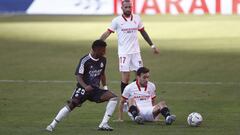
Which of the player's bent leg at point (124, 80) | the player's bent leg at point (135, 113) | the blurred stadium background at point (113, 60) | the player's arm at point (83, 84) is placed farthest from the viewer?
the player's bent leg at point (124, 80)

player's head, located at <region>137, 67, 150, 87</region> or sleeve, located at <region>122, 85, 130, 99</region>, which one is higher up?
player's head, located at <region>137, 67, 150, 87</region>

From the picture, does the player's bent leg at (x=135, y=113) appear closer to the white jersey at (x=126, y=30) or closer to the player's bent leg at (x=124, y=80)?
the player's bent leg at (x=124, y=80)

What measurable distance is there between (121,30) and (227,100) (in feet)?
10.9

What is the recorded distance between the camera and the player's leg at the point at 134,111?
15.2 metres

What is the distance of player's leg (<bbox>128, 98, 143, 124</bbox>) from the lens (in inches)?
599

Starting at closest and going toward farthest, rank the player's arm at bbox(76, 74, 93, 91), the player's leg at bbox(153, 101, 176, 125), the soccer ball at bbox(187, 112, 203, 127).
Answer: the player's arm at bbox(76, 74, 93, 91)
the soccer ball at bbox(187, 112, 203, 127)
the player's leg at bbox(153, 101, 176, 125)

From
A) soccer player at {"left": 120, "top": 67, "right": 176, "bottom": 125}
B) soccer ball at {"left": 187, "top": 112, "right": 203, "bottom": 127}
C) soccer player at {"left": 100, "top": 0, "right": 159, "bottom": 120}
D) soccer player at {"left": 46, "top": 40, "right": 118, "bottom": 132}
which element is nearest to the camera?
soccer player at {"left": 46, "top": 40, "right": 118, "bottom": 132}

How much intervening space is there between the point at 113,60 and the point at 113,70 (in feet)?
7.87

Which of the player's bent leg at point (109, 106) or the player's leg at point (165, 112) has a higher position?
Answer: the player's bent leg at point (109, 106)

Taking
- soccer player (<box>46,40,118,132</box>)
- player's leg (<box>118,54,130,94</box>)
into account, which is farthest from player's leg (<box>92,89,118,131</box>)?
player's leg (<box>118,54,130,94</box>)

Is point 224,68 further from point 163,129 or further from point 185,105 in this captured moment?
point 163,129

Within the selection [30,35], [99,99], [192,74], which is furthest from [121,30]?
[30,35]

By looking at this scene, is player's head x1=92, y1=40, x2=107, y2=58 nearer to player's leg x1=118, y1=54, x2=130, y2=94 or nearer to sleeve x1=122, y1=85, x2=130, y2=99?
sleeve x1=122, y1=85, x2=130, y2=99

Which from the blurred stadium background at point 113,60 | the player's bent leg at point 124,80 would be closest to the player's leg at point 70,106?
the blurred stadium background at point 113,60
